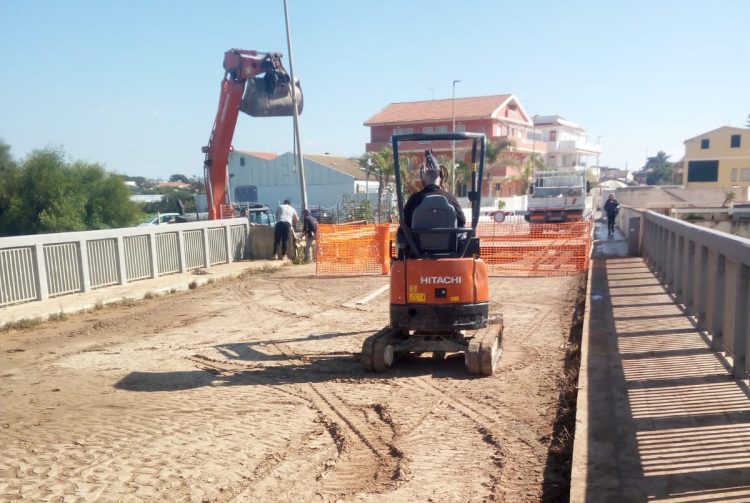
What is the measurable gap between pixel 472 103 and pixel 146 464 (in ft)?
182

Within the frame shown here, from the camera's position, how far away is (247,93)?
18281 millimetres

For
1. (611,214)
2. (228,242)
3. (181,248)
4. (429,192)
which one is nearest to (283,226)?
(228,242)

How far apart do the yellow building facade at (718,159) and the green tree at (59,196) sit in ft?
188

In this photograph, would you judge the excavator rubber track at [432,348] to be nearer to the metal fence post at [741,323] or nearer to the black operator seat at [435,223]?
the black operator seat at [435,223]

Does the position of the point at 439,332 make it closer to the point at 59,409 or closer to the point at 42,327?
the point at 59,409

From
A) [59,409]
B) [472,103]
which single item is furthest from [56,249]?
[472,103]

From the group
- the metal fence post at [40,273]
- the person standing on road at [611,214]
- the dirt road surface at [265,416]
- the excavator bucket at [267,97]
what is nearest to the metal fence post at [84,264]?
the metal fence post at [40,273]

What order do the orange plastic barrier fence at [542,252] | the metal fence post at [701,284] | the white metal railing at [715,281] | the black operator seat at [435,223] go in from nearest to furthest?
the white metal railing at [715,281]
the black operator seat at [435,223]
the metal fence post at [701,284]
the orange plastic barrier fence at [542,252]

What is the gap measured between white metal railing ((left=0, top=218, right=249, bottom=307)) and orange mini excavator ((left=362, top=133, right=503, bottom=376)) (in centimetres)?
787

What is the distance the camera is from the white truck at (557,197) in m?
29.7

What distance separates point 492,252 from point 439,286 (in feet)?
35.9

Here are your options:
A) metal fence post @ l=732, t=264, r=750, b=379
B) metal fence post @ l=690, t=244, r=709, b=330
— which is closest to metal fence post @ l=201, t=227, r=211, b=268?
metal fence post @ l=690, t=244, r=709, b=330

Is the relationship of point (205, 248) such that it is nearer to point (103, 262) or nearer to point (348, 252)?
point (103, 262)

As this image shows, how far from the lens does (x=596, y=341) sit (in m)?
8.13
